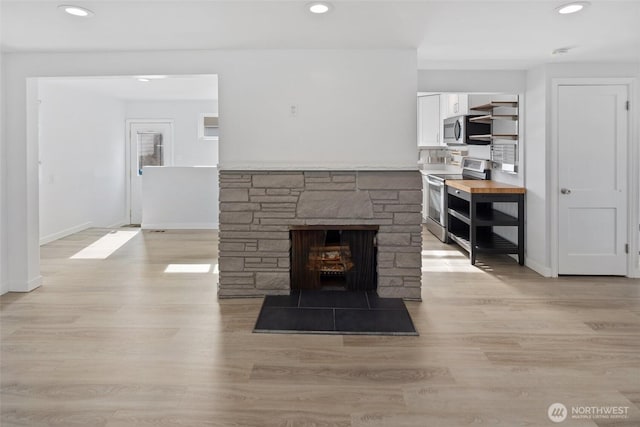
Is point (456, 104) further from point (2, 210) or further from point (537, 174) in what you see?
point (2, 210)

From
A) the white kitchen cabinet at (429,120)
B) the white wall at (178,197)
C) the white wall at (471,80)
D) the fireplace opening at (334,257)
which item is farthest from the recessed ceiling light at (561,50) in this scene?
the white wall at (178,197)

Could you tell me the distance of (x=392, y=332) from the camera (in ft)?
10.6

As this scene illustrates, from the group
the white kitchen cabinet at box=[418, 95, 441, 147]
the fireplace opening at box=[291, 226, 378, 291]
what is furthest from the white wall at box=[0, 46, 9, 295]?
the white kitchen cabinet at box=[418, 95, 441, 147]

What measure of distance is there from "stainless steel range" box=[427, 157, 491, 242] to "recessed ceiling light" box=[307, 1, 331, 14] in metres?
3.85

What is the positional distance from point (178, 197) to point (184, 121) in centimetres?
190

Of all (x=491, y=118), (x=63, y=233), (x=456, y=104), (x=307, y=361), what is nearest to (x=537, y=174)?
(x=491, y=118)

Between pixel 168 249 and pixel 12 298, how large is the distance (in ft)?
7.18

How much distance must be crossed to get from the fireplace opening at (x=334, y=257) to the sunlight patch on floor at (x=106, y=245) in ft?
8.50

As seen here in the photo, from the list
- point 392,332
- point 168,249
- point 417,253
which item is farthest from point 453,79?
point 168,249

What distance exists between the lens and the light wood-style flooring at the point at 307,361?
7.32ft

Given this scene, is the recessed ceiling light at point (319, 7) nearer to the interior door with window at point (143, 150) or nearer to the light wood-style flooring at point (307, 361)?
the light wood-style flooring at point (307, 361)

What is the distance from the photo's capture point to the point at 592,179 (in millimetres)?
4656

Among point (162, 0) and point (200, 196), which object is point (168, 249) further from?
point (162, 0)

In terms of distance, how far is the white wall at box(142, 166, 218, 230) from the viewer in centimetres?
762
